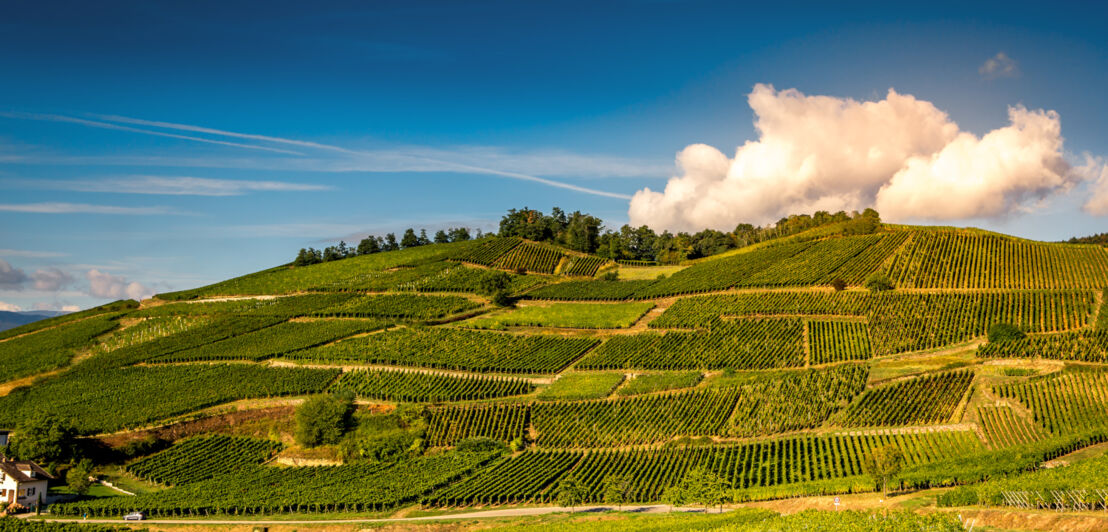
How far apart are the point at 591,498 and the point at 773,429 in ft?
69.3

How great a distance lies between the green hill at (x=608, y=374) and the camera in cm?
6444

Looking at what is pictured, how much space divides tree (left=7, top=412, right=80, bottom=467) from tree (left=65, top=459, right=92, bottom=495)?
199 centimetres

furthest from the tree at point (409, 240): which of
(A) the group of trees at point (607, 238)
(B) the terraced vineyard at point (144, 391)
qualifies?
(B) the terraced vineyard at point (144, 391)

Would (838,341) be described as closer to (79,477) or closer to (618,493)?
(618,493)

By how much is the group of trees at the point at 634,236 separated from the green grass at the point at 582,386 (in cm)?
6103

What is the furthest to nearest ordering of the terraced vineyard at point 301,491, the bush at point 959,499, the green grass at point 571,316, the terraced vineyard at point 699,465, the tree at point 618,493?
1. the green grass at point 571,316
2. the terraced vineyard at point 301,491
3. the terraced vineyard at point 699,465
4. the tree at point 618,493
5. the bush at point 959,499

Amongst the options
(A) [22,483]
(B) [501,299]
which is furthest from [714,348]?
(A) [22,483]

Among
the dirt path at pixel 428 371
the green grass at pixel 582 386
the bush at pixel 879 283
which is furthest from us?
the bush at pixel 879 283

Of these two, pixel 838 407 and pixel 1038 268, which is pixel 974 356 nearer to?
pixel 838 407

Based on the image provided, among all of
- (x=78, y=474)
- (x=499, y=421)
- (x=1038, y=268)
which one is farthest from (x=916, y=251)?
(x=78, y=474)

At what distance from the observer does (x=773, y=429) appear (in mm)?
71438

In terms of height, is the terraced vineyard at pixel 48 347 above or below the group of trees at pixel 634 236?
below

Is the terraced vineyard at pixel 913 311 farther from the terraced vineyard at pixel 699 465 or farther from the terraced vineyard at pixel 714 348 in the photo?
the terraced vineyard at pixel 699 465

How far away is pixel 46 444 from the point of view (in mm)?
74188
